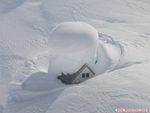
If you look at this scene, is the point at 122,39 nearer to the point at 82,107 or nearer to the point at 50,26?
the point at 50,26

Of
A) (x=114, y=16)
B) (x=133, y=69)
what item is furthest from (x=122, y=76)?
(x=114, y=16)

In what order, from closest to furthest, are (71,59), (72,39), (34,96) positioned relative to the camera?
(34,96) < (72,39) < (71,59)

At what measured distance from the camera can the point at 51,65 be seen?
3.42 m

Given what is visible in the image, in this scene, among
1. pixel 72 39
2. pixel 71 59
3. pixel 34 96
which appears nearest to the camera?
pixel 34 96

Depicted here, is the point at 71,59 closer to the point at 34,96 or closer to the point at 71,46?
the point at 71,46

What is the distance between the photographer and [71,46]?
10.6 ft

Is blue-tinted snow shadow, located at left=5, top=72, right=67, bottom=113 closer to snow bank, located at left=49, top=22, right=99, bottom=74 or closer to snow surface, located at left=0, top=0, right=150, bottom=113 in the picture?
snow surface, located at left=0, top=0, right=150, bottom=113

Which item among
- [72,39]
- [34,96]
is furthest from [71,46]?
[34,96]

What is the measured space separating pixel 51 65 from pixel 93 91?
619 millimetres

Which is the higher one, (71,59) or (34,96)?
(71,59)

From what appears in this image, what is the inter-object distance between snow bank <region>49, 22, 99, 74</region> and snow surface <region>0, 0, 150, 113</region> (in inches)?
1.2

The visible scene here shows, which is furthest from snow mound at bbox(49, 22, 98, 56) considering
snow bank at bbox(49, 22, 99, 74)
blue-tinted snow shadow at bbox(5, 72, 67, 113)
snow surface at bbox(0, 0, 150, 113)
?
blue-tinted snow shadow at bbox(5, 72, 67, 113)

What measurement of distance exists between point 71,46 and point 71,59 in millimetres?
150

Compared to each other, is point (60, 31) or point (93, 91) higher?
point (60, 31)
